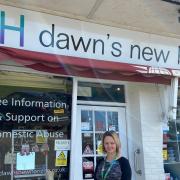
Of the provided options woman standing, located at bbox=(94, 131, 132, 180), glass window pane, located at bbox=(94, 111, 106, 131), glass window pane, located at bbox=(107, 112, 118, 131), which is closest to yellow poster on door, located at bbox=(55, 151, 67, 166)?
glass window pane, located at bbox=(94, 111, 106, 131)

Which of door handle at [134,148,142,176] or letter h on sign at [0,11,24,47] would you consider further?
door handle at [134,148,142,176]

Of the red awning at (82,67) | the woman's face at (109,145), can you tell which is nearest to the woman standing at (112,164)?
the woman's face at (109,145)

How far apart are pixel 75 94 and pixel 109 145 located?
1.95 m

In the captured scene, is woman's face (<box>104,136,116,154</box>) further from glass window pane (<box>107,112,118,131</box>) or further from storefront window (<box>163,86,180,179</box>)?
storefront window (<box>163,86,180,179</box>)

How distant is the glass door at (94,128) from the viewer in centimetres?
576

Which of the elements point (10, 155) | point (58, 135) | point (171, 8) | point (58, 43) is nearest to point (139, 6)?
point (171, 8)

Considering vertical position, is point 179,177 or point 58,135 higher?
point 58,135

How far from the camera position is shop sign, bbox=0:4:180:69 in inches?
206

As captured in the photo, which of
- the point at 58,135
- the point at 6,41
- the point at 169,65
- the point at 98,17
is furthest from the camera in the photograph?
the point at 169,65

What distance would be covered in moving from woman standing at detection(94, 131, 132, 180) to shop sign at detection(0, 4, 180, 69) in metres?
2.06

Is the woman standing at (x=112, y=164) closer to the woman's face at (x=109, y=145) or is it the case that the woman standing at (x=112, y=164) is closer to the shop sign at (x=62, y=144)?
the woman's face at (x=109, y=145)

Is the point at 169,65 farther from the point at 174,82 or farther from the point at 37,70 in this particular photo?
the point at 37,70

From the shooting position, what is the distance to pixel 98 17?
19.2ft

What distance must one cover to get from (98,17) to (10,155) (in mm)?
2563
